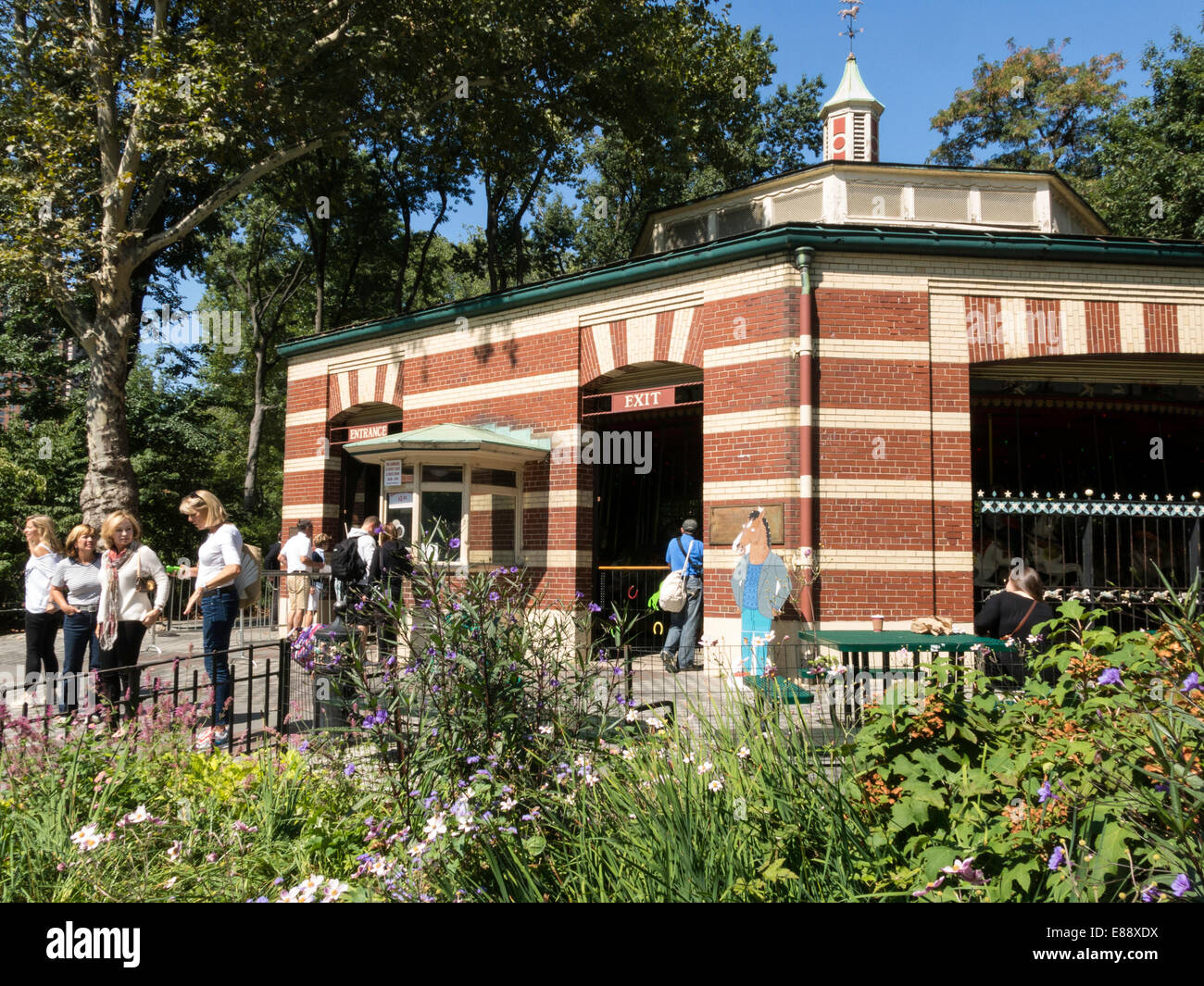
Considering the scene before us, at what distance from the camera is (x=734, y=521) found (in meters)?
10.5

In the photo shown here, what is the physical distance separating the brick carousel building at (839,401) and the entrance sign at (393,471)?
34mm

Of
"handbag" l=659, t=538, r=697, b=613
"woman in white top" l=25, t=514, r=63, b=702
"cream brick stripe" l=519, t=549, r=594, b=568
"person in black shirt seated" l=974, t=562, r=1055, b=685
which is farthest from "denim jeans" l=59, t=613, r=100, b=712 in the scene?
"person in black shirt seated" l=974, t=562, r=1055, b=685

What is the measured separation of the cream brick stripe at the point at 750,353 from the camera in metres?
10.2

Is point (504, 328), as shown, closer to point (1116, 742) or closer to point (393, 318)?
point (393, 318)

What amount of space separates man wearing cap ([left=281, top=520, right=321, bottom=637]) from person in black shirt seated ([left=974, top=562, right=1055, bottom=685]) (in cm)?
944

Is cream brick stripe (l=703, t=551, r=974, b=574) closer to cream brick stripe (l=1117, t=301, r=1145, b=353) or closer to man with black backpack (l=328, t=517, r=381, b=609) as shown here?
cream brick stripe (l=1117, t=301, r=1145, b=353)

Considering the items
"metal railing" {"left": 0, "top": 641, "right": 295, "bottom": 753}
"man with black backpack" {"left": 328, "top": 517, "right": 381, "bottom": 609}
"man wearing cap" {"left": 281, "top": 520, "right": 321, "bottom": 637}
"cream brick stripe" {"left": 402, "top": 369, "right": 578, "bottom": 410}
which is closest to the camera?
"metal railing" {"left": 0, "top": 641, "right": 295, "bottom": 753}

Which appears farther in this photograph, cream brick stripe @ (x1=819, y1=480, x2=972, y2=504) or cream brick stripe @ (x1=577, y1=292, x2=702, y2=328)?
cream brick stripe @ (x1=577, y1=292, x2=702, y2=328)

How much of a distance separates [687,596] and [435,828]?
26.3 feet

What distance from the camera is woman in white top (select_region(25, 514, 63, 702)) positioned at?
7773 millimetres

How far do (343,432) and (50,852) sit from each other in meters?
13.1

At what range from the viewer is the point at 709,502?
10.8 metres

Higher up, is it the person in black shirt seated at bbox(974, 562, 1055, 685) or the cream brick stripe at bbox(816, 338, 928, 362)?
the cream brick stripe at bbox(816, 338, 928, 362)
